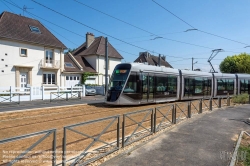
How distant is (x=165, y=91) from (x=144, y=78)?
9.60ft

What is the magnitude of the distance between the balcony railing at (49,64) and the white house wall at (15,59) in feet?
1.35

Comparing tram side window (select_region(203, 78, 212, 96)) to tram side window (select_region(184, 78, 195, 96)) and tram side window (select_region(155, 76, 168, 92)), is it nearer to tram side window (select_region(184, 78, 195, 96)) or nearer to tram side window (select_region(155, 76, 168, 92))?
tram side window (select_region(184, 78, 195, 96))

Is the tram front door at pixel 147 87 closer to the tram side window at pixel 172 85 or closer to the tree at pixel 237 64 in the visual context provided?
the tram side window at pixel 172 85

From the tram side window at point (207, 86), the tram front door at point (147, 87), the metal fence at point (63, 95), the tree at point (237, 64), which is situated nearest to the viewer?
the tram front door at point (147, 87)

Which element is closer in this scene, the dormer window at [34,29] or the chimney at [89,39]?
the dormer window at [34,29]

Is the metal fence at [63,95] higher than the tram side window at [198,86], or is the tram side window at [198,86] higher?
the tram side window at [198,86]

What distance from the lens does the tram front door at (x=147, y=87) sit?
580 inches

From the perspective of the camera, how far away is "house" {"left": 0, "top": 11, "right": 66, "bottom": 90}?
21.6 m

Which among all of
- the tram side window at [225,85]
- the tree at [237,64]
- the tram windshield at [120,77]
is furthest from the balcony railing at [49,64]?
the tree at [237,64]

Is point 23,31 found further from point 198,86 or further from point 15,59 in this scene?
point 198,86

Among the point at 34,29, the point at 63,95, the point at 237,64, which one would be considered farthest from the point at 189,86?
the point at 237,64

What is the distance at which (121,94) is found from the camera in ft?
45.5

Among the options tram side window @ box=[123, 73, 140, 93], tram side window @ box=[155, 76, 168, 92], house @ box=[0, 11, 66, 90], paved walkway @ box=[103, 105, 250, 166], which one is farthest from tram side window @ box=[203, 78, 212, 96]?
house @ box=[0, 11, 66, 90]

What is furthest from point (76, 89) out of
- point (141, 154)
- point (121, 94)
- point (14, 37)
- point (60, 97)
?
point (141, 154)
